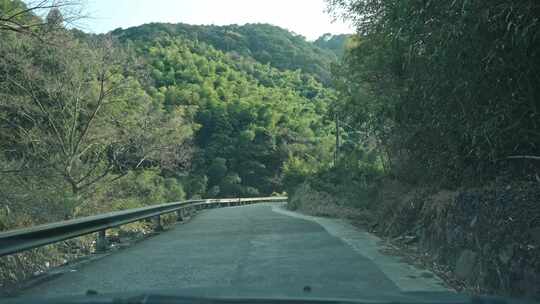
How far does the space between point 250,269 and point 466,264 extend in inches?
122

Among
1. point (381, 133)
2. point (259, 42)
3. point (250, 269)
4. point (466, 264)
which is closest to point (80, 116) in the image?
point (381, 133)

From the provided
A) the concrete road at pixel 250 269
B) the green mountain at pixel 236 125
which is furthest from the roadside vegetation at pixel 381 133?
the green mountain at pixel 236 125

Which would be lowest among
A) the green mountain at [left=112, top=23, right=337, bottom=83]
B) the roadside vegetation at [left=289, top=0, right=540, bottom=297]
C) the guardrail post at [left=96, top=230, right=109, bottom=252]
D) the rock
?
the guardrail post at [left=96, top=230, right=109, bottom=252]

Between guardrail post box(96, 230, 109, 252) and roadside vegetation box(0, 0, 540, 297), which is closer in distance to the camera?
roadside vegetation box(0, 0, 540, 297)

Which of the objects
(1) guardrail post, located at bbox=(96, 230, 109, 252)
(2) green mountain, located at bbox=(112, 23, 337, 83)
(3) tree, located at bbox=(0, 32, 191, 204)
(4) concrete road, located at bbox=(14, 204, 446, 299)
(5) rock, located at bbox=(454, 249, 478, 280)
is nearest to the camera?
(4) concrete road, located at bbox=(14, 204, 446, 299)

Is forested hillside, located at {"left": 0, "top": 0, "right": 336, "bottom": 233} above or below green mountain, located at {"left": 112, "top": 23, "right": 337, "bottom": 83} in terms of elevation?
below

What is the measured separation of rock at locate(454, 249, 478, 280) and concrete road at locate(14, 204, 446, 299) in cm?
41

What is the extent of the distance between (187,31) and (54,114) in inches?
4244

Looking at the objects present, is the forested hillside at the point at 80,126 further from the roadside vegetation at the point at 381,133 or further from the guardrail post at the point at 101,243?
the guardrail post at the point at 101,243

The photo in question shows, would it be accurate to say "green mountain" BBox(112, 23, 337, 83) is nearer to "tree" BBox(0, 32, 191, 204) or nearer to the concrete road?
"tree" BBox(0, 32, 191, 204)

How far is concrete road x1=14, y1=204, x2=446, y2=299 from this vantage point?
6.97 m

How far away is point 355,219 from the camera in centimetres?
2056

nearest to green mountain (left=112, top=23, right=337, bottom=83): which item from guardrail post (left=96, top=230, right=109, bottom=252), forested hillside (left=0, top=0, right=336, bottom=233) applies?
forested hillside (left=0, top=0, right=336, bottom=233)

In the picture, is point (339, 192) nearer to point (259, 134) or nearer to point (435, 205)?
point (435, 205)
